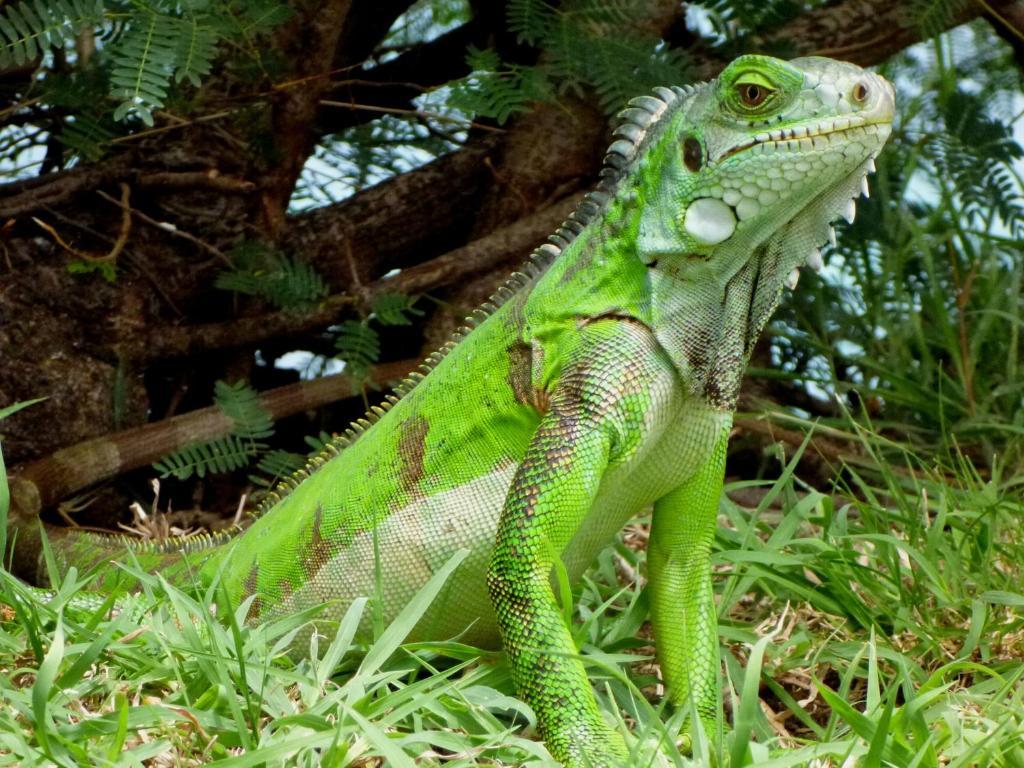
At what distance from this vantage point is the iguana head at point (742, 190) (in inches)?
129

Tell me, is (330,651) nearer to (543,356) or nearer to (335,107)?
(543,356)

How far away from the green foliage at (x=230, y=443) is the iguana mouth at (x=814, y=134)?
2.84 m

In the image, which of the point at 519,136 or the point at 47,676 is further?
the point at 519,136

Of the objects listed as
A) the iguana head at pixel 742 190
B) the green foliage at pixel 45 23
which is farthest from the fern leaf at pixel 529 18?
the iguana head at pixel 742 190

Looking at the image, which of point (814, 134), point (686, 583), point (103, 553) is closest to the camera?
point (814, 134)

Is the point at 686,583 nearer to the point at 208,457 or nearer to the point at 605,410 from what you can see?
the point at 605,410

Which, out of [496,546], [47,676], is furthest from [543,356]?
[47,676]

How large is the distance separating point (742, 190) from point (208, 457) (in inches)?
113

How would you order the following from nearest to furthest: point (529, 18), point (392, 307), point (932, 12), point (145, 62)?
point (145, 62)
point (529, 18)
point (392, 307)
point (932, 12)

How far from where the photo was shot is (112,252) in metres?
5.48

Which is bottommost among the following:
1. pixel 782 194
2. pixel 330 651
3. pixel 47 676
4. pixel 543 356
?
pixel 330 651

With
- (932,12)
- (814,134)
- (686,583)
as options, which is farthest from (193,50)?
(932,12)

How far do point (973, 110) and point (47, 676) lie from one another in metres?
5.45

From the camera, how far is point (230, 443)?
214 inches
